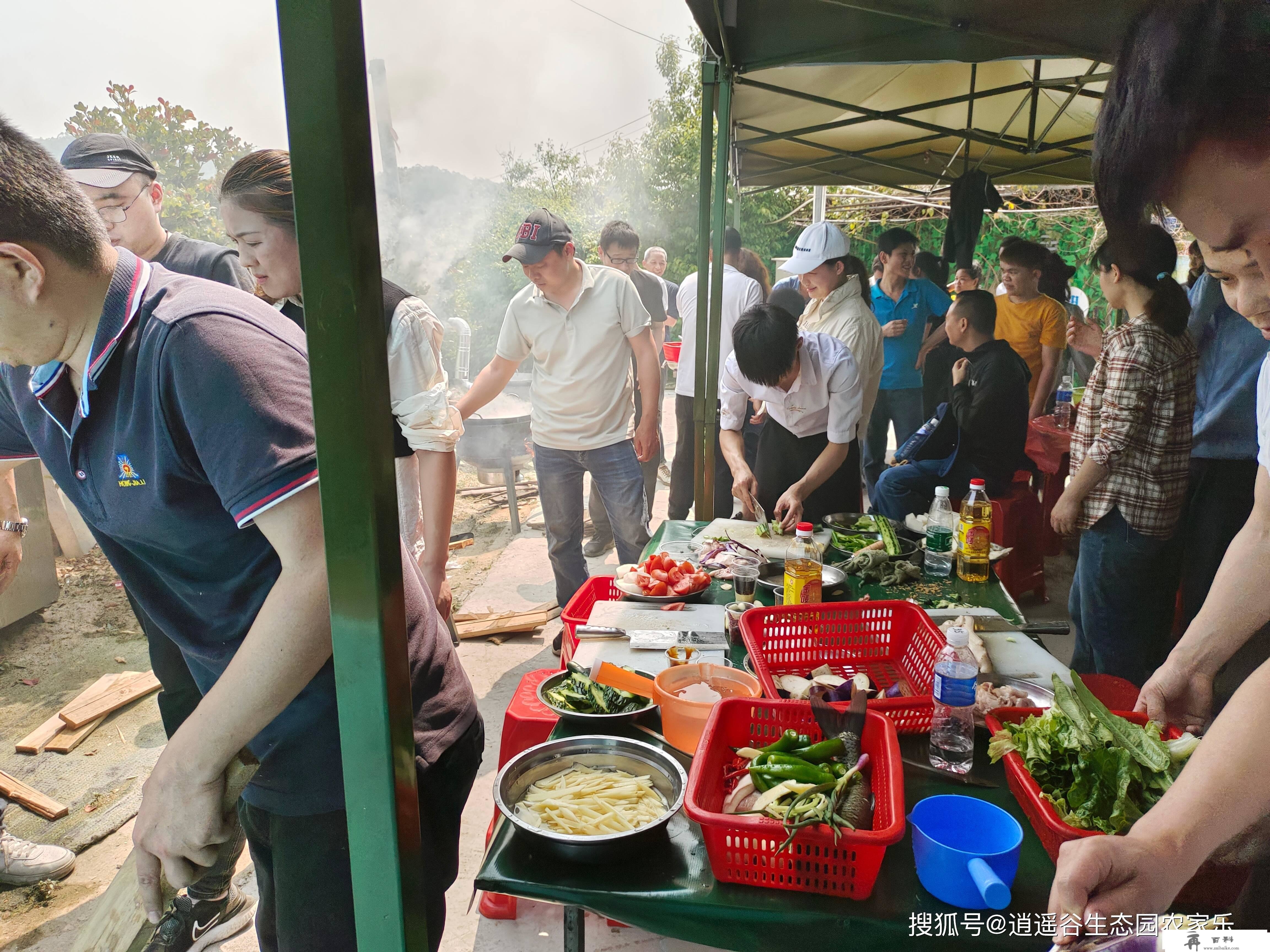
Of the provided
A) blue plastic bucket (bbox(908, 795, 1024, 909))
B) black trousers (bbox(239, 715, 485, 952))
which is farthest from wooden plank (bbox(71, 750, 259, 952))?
blue plastic bucket (bbox(908, 795, 1024, 909))

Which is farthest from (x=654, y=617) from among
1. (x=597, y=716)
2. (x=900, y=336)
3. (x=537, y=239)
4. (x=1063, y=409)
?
(x=900, y=336)

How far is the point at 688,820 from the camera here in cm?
154

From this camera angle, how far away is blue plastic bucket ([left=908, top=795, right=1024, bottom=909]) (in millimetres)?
1249

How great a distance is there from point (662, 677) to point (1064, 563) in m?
4.68

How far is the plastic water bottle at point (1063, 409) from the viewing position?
519 cm

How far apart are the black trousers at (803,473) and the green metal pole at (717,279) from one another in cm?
65

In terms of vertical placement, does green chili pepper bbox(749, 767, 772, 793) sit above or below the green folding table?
above

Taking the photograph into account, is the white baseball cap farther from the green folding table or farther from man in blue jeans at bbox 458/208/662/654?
the green folding table

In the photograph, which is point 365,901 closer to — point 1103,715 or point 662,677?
point 662,677

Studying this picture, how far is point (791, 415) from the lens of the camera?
12.6 feet

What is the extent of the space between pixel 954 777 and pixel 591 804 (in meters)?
0.76

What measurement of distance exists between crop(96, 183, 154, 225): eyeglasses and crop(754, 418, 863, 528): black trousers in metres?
2.95

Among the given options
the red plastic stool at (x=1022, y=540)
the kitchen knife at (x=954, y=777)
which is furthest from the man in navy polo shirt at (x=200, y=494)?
the red plastic stool at (x=1022, y=540)

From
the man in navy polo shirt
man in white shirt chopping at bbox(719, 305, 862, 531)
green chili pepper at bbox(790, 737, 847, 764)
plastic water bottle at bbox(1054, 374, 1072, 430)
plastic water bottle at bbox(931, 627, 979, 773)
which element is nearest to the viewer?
the man in navy polo shirt
